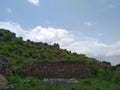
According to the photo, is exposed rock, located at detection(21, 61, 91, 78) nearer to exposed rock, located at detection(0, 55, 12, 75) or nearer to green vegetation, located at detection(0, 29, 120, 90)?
green vegetation, located at detection(0, 29, 120, 90)

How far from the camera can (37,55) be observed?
26.3 meters

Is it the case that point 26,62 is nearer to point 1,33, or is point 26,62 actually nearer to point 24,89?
point 24,89

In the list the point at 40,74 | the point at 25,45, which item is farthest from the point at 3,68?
the point at 25,45

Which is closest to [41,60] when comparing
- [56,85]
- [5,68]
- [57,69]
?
[57,69]

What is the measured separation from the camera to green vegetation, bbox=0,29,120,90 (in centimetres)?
1750

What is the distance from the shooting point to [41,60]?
22594 mm

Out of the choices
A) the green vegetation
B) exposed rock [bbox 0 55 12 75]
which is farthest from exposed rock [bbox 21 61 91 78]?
exposed rock [bbox 0 55 12 75]

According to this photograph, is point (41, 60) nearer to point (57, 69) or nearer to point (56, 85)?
point (57, 69)

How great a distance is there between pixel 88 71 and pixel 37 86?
6.02 m

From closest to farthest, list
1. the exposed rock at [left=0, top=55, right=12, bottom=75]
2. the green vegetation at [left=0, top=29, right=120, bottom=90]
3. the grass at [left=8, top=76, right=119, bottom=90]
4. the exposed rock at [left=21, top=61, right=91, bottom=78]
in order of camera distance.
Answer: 1. the grass at [left=8, top=76, right=119, bottom=90]
2. the green vegetation at [left=0, top=29, right=120, bottom=90]
3. the exposed rock at [left=0, top=55, right=12, bottom=75]
4. the exposed rock at [left=21, top=61, right=91, bottom=78]

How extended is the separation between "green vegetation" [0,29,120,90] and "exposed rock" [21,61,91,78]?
1.86 feet

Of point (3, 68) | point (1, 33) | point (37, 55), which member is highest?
point (1, 33)

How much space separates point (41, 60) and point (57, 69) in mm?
1588

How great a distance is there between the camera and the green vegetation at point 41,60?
17498 millimetres
